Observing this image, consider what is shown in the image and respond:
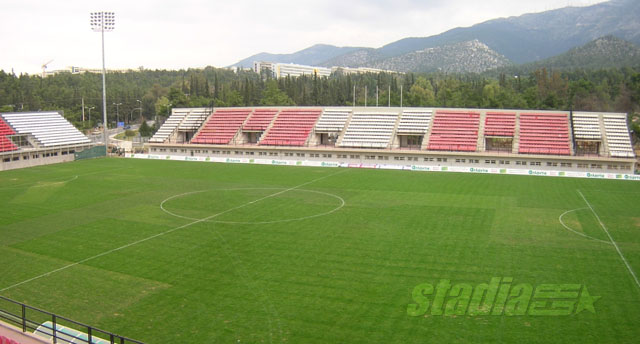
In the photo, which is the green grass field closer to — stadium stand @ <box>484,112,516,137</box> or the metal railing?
the metal railing

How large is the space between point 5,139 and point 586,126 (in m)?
64.2

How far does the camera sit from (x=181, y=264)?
64.7ft

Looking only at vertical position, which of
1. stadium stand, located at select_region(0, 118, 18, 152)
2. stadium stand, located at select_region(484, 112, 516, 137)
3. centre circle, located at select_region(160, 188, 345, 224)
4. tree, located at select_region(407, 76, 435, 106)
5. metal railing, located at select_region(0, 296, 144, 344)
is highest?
tree, located at select_region(407, 76, 435, 106)

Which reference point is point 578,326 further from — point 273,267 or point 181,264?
point 181,264

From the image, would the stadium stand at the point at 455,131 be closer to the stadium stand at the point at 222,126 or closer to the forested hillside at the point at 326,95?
the forested hillside at the point at 326,95

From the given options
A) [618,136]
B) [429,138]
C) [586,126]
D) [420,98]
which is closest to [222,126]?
[429,138]

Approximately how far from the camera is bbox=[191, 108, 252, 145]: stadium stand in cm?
6400

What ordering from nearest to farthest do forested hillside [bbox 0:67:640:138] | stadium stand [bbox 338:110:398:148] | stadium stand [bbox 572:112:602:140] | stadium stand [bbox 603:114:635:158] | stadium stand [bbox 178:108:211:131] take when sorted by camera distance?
stadium stand [bbox 603:114:635:158] → stadium stand [bbox 572:112:602:140] → stadium stand [bbox 338:110:398:148] → stadium stand [bbox 178:108:211:131] → forested hillside [bbox 0:67:640:138]

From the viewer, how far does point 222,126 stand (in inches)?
2650

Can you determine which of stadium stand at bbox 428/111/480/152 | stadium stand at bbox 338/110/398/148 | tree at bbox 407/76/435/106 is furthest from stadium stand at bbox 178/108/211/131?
tree at bbox 407/76/435/106

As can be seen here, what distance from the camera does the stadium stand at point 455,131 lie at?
175 ft

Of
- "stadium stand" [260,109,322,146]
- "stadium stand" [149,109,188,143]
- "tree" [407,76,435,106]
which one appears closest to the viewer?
"stadium stand" [260,109,322,146]

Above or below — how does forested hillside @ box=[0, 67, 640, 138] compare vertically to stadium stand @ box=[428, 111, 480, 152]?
above

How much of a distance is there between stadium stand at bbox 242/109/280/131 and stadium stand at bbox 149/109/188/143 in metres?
11.1
